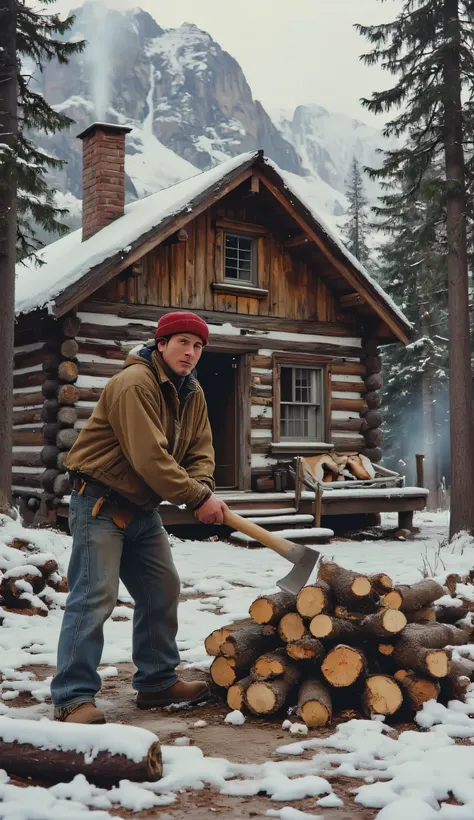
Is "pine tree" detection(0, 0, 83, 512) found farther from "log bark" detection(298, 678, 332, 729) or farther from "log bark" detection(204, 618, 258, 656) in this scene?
"log bark" detection(298, 678, 332, 729)

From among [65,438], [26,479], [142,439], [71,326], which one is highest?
[71,326]

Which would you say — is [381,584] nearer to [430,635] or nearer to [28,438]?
[430,635]

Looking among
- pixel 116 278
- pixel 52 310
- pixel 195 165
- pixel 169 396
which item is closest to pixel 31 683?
pixel 169 396

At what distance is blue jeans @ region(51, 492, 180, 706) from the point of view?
408 centimetres

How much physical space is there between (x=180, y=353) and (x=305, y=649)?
1.80 meters

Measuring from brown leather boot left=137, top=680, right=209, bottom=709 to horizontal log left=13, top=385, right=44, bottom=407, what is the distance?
8858 millimetres

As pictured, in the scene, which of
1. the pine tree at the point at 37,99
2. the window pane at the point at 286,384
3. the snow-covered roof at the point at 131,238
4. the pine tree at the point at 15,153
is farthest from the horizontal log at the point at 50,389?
the window pane at the point at 286,384

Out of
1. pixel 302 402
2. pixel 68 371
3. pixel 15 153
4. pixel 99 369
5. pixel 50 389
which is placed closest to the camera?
pixel 15 153

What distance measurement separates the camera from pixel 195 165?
445 feet

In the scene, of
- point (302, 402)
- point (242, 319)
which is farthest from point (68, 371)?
point (302, 402)

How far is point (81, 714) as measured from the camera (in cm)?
396

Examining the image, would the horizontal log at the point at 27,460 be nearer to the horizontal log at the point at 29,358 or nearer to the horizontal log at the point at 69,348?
the horizontal log at the point at 29,358

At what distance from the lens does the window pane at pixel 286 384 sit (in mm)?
15008

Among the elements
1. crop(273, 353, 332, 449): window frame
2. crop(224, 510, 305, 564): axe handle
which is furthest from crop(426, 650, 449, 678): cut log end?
crop(273, 353, 332, 449): window frame
